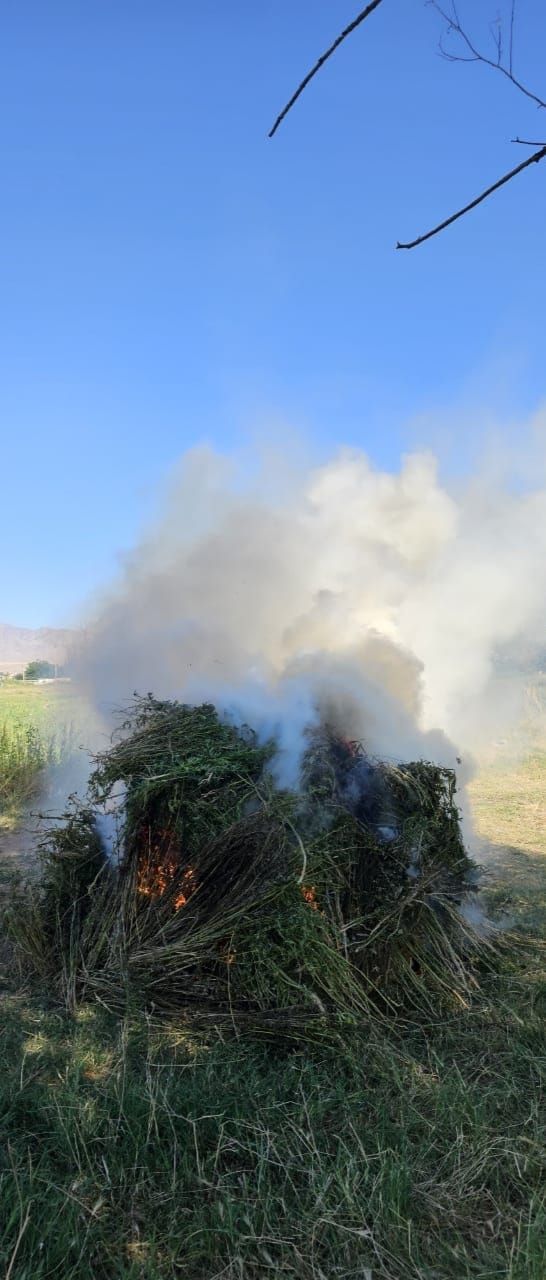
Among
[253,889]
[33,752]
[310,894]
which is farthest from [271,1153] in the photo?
[33,752]

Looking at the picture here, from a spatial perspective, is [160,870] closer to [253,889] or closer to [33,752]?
[253,889]

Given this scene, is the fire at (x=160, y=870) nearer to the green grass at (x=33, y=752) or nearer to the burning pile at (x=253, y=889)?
the burning pile at (x=253, y=889)

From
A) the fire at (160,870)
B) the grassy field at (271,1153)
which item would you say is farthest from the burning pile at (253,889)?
the grassy field at (271,1153)

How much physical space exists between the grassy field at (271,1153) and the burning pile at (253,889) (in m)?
0.33

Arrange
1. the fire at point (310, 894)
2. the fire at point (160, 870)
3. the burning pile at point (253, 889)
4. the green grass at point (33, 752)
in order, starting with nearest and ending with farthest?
1. the burning pile at point (253, 889)
2. the fire at point (310, 894)
3. the fire at point (160, 870)
4. the green grass at point (33, 752)

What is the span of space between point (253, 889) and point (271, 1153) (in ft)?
5.97

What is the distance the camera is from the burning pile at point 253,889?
4781mm

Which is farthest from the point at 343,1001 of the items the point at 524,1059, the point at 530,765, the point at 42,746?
the point at 530,765

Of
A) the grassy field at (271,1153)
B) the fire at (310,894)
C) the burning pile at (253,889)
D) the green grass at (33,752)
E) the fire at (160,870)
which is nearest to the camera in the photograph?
the grassy field at (271,1153)

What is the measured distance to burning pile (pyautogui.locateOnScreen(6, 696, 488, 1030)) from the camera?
478 centimetres

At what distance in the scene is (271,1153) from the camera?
3.26 metres

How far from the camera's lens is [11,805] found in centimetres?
1339

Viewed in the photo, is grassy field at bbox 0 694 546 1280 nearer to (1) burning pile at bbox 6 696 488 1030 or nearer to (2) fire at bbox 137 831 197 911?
(1) burning pile at bbox 6 696 488 1030

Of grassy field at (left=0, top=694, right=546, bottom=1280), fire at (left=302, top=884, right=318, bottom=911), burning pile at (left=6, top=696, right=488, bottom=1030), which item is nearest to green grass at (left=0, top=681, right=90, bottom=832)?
burning pile at (left=6, top=696, right=488, bottom=1030)
